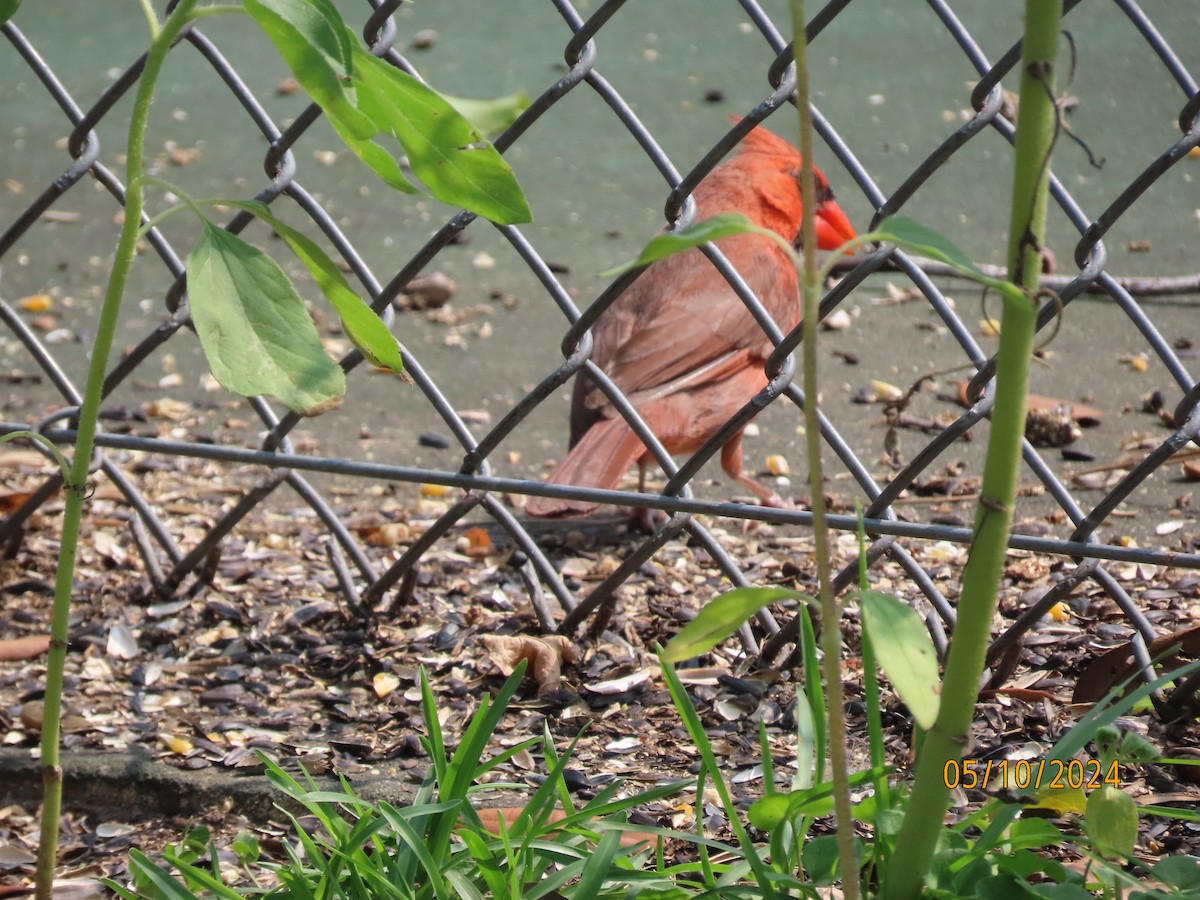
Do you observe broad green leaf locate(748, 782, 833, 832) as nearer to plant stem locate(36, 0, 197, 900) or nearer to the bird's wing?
plant stem locate(36, 0, 197, 900)

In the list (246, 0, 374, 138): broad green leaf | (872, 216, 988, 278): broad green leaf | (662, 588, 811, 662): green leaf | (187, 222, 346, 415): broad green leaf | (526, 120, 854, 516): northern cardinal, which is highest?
(526, 120, 854, 516): northern cardinal

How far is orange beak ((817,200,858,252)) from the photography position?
4703 mm

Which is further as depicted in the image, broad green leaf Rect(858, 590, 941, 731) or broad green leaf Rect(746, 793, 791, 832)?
broad green leaf Rect(746, 793, 791, 832)

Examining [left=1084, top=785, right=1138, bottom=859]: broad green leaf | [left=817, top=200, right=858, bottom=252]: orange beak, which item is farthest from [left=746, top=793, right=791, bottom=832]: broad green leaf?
[left=817, top=200, right=858, bottom=252]: orange beak

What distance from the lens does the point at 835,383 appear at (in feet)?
13.8

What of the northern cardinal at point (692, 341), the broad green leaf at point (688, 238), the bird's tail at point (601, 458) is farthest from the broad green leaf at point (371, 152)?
the northern cardinal at point (692, 341)

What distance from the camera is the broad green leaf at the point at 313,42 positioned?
3.81 ft

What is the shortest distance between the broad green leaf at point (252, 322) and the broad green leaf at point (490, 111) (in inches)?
9.9

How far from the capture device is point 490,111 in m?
1.30

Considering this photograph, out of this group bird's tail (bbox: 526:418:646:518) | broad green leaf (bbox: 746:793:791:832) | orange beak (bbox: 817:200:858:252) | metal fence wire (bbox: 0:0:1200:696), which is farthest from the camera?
orange beak (bbox: 817:200:858:252)

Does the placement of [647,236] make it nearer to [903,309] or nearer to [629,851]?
[903,309]
